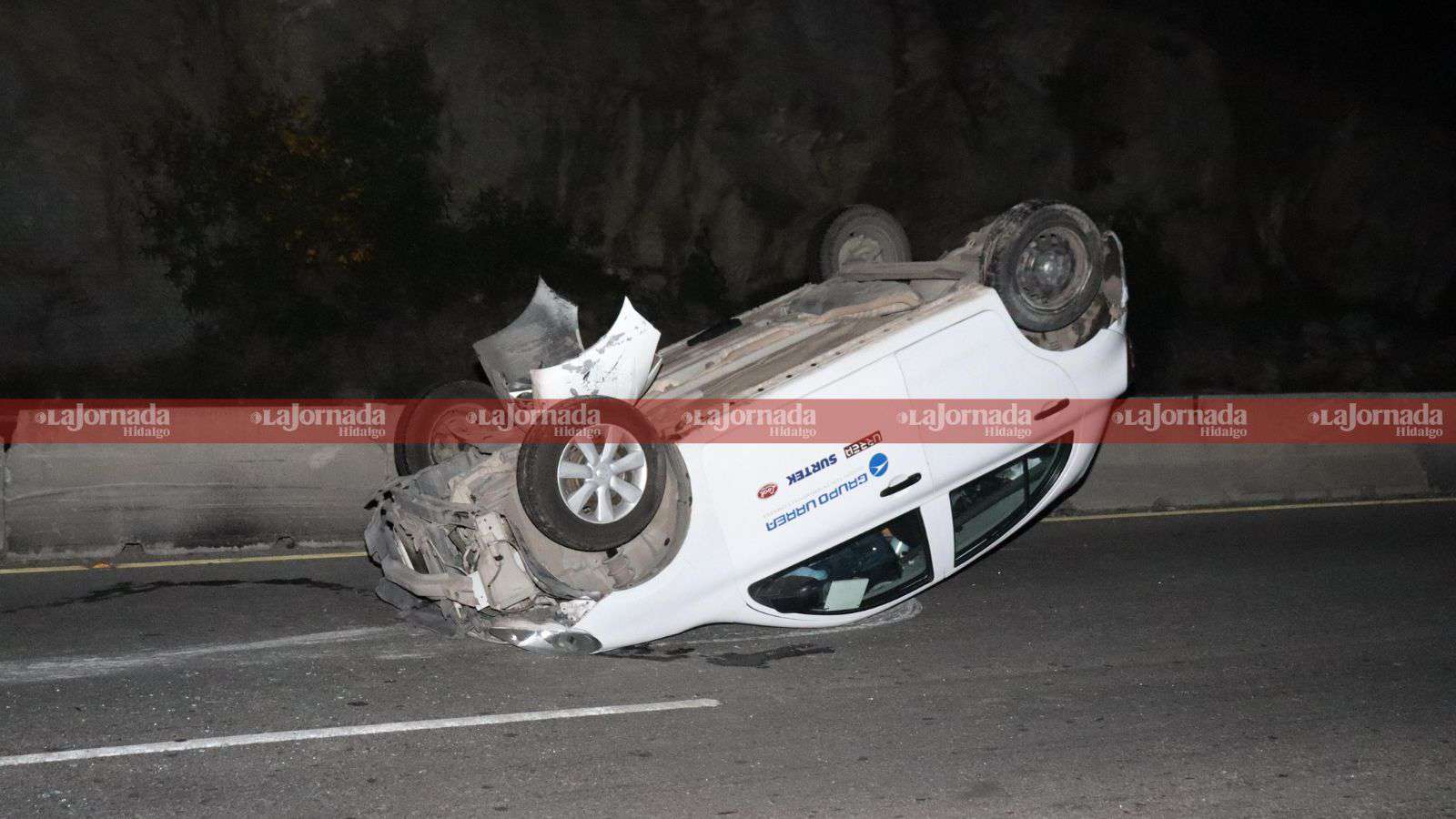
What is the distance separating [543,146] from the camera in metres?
15.9

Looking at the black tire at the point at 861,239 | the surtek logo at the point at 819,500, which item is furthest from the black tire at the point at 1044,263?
the black tire at the point at 861,239

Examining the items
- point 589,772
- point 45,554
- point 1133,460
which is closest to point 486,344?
point 589,772

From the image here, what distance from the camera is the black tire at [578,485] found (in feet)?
20.5

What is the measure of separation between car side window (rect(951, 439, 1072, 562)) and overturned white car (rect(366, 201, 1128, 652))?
0.04ft

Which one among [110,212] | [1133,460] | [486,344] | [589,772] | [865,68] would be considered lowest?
[589,772]

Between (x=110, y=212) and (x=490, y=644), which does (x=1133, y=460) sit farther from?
(x=110, y=212)

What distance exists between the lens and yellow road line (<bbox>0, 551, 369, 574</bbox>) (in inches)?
336

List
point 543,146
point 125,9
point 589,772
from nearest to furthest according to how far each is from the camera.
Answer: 1. point 589,772
2. point 125,9
3. point 543,146

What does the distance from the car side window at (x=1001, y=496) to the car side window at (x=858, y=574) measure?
30 cm

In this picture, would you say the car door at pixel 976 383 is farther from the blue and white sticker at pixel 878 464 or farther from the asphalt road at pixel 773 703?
the asphalt road at pixel 773 703

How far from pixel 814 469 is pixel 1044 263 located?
1991 millimetres

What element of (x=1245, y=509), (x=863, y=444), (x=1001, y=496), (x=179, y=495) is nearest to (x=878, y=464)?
(x=863, y=444)

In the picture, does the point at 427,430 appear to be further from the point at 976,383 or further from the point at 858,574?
the point at 976,383

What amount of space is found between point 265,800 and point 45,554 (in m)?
4.88
